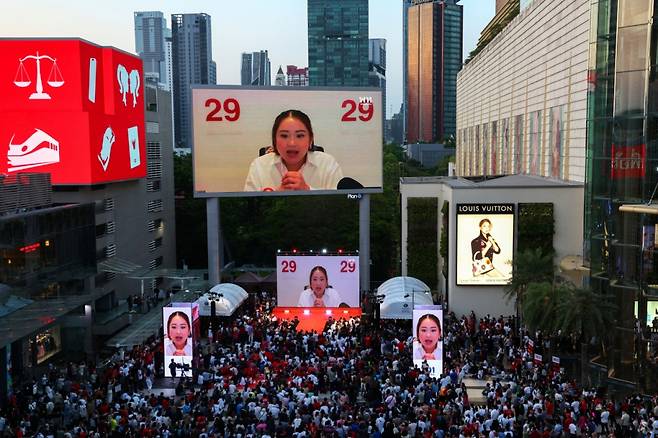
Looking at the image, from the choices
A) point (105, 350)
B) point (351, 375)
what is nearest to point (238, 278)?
point (105, 350)

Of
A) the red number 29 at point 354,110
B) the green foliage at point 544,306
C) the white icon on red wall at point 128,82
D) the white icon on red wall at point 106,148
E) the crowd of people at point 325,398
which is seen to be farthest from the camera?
the white icon on red wall at point 128,82

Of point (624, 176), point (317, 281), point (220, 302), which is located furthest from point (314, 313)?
point (624, 176)

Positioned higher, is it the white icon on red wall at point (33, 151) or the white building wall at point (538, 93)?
the white building wall at point (538, 93)

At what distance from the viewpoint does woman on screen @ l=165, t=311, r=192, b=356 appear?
24828 mm

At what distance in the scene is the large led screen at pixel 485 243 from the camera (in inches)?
1353

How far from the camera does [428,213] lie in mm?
39938

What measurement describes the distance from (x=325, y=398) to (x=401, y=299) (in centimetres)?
1222

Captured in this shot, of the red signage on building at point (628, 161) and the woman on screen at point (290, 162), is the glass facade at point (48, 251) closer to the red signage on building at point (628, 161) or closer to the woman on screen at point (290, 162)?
the woman on screen at point (290, 162)

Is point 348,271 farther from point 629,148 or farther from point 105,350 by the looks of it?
point 629,148

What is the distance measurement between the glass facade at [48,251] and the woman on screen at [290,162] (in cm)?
861

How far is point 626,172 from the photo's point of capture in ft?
80.5

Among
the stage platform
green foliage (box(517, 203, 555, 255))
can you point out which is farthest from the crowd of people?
the stage platform

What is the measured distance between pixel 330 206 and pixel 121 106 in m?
16.2

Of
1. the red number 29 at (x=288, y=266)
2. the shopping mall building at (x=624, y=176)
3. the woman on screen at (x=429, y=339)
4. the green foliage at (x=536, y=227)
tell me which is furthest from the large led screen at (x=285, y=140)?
the woman on screen at (x=429, y=339)
